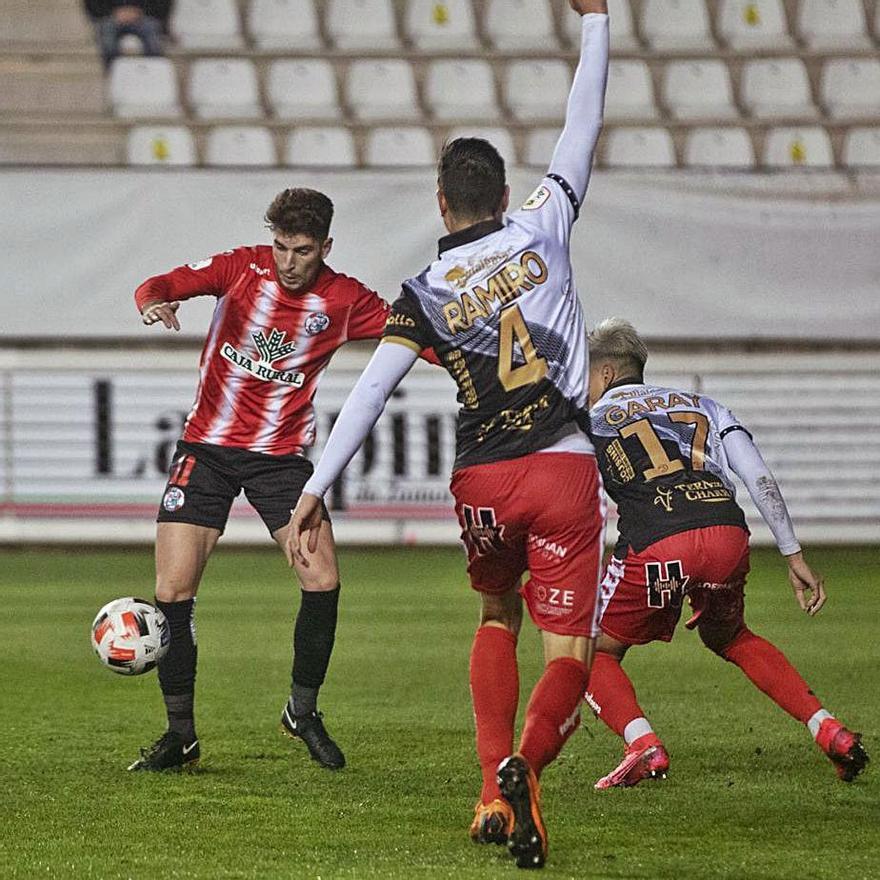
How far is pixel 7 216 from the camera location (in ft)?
42.3

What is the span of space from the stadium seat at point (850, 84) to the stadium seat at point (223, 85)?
5.28 m

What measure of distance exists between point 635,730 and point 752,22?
40.8 feet

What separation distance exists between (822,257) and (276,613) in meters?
5.60

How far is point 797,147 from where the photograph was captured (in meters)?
14.9

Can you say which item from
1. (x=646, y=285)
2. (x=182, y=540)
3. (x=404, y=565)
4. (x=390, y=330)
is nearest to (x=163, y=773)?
(x=182, y=540)

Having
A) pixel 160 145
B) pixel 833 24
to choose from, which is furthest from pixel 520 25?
pixel 160 145

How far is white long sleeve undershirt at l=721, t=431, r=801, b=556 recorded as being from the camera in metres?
5.00

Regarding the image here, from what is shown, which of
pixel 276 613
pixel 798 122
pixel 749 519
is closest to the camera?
pixel 276 613

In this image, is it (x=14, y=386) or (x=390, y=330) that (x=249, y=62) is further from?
(x=390, y=330)

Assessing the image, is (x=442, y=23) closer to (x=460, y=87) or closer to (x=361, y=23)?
(x=361, y=23)

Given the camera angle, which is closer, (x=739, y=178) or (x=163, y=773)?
(x=163, y=773)

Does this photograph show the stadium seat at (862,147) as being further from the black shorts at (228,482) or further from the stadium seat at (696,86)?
the black shorts at (228,482)

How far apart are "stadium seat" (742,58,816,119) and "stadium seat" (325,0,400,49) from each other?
332cm

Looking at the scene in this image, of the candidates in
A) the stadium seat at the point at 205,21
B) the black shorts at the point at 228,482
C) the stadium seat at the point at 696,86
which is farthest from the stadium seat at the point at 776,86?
the black shorts at the point at 228,482
